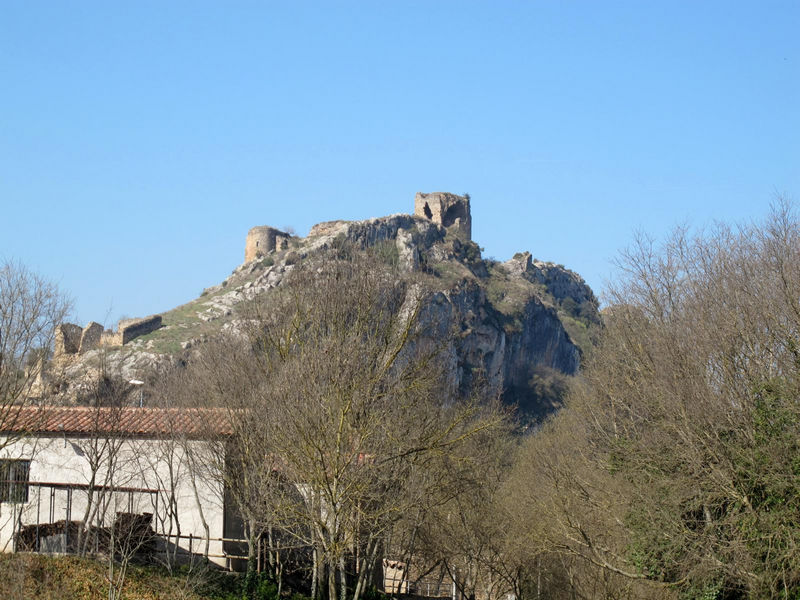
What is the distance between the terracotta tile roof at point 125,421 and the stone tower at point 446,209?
9898cm

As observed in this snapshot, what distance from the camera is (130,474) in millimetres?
24266

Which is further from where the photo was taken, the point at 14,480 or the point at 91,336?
the point at 91,336

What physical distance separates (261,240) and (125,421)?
9521 centimetres

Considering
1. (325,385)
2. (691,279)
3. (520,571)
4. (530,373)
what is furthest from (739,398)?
(530,373)

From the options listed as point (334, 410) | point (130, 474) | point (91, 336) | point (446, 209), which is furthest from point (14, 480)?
point (446, 209)

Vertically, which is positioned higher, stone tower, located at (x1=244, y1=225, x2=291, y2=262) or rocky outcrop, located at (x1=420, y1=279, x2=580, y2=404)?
stone tower, located at (x1=244, y1=225, x2=291, y2=262)

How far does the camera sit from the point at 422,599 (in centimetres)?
3062

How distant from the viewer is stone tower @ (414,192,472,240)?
404ft

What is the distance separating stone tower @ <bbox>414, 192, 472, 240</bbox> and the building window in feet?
329

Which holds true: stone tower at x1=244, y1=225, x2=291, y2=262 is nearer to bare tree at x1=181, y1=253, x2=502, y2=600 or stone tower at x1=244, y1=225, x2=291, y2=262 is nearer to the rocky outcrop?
the rocky outcrop

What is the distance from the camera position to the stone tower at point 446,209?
12306cm

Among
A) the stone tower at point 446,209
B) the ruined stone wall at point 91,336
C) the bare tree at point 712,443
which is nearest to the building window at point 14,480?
the bare tree at point 712,443

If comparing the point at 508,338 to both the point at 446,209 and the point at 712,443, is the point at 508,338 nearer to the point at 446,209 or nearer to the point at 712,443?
the point at 446,209

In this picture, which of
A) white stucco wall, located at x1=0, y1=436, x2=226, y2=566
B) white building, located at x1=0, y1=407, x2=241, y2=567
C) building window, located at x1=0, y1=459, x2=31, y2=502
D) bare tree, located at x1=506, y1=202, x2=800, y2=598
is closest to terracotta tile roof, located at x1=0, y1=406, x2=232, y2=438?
white building, located at x1=0, y1=407, x2=241, y2=567
